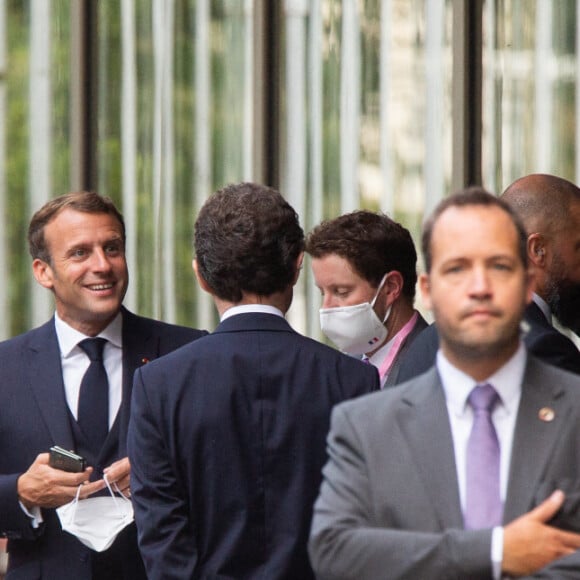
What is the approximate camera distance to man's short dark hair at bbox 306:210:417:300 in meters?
4.54

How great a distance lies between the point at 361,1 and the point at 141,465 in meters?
3.76

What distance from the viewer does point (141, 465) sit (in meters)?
3.60

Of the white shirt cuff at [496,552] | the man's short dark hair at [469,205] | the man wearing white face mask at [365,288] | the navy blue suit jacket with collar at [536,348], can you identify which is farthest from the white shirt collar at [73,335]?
the white shirt cuff at [496,552]

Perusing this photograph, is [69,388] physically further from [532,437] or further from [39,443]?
[532,437]

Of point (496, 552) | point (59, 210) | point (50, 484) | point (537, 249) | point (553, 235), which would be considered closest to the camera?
point (496, 552)

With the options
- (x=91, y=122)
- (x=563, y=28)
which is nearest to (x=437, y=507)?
(x=563, y=28)

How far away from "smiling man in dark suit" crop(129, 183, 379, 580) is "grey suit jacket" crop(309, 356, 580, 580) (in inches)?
25.4

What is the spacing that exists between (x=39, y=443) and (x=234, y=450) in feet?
3.41

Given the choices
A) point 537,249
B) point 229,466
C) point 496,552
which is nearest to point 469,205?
point 496,552

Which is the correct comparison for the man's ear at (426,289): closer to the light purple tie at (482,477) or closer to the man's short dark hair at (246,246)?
the light purple tie at (482,477)

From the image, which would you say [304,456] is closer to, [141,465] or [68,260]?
[141,465]

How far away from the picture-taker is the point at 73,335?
15.1 feet

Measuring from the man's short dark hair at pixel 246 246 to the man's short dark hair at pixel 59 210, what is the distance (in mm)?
1015

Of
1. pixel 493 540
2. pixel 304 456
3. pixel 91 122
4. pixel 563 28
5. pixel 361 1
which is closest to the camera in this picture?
pixel 493 540
